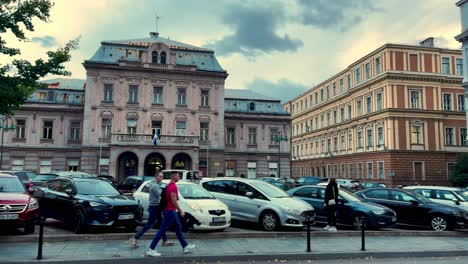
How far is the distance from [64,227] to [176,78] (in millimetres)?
32417

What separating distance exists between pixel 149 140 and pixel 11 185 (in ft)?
94.1

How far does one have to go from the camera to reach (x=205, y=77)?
45312 mm

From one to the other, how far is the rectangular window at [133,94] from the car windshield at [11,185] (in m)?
31.6

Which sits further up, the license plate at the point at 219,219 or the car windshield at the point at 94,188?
the car windshield at the point at 94,188

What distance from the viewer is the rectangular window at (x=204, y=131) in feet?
147

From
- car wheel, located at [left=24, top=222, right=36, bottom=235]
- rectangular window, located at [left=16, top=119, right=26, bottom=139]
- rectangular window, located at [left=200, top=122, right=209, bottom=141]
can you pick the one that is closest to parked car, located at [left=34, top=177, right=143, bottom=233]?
car wheel, located at [left=24, top=222, right=36, bottom=235]

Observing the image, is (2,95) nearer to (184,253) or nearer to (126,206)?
(126,206)

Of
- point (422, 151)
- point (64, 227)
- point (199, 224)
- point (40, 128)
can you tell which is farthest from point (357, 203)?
point (422, 151)

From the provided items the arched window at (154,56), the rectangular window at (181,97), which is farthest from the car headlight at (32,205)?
the arched window at (154,56)

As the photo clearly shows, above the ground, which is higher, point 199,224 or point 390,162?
point 390,162

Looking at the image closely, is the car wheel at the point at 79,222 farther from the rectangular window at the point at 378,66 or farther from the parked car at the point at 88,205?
the rectangular window at the point at 378,66

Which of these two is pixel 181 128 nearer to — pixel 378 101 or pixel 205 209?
pixel 378 101

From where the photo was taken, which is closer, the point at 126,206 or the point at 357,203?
the point at 126,206

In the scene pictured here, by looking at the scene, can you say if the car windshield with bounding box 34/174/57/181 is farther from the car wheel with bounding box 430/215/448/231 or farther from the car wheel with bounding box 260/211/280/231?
the car wheel with bounding box 430/215/448/231
